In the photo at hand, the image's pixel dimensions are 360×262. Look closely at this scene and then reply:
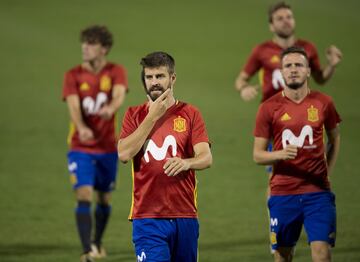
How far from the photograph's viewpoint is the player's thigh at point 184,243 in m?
8.52

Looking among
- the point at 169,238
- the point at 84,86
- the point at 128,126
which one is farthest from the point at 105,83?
the point at 169,238

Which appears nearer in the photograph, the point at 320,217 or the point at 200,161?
the point at 200,161

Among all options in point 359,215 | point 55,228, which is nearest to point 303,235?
point 359,215

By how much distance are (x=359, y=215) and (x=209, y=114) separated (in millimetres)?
8377

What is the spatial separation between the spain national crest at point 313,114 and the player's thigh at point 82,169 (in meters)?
3.45

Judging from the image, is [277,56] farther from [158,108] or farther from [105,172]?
[158,108]

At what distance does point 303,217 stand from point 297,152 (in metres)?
0.60

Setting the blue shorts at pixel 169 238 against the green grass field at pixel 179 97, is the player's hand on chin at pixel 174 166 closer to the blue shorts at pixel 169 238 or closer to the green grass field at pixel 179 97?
the blue shorts at pixel 169 238

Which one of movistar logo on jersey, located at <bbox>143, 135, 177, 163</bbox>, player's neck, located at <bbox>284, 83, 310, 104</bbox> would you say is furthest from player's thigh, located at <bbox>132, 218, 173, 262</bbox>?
player's neck, located at <bbox>284, 83, 310, 104</bbox>

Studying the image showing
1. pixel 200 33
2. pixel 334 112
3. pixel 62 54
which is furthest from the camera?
pixel 200 33

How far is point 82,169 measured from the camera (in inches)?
487

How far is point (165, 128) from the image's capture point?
858 centimetres

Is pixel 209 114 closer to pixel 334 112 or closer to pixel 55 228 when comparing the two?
pixel 55 228

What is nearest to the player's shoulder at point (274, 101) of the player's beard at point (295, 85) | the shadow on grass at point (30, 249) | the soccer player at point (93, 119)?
the player's beard at point (295, 85)
